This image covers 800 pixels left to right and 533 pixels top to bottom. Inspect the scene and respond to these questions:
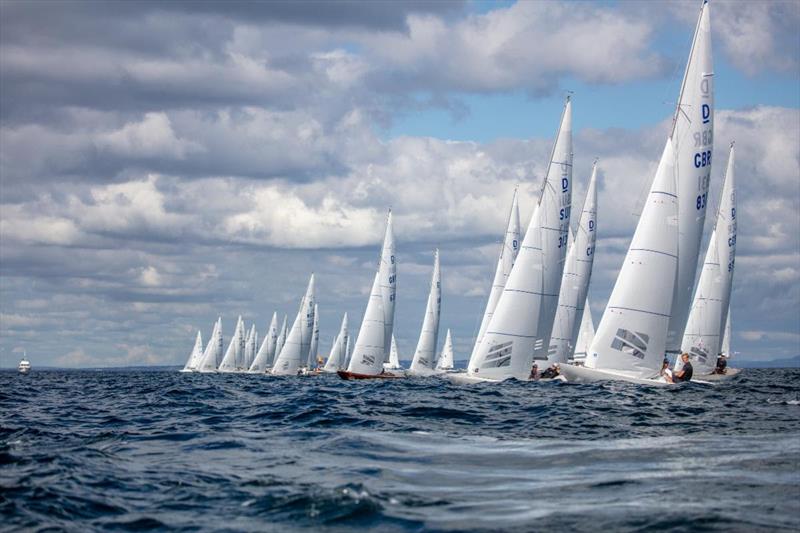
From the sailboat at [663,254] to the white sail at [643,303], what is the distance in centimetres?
4

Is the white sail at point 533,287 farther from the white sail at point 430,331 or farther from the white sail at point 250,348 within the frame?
the white sail at point 250,348

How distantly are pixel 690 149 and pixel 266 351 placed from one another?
350 feet

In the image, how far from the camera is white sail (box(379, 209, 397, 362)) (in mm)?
74969

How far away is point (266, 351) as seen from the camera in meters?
142

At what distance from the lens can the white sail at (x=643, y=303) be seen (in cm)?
3912

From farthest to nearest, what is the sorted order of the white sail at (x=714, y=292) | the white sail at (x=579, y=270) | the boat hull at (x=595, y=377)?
the white sail at (x=579, y=270) < the white sail at (x=714, y=292) < the boat hull at (x=595, y=377)

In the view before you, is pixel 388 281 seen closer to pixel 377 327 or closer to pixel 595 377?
pixel 377 327

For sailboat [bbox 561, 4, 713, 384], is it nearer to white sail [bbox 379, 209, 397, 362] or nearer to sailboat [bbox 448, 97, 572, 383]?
sailboat [bbox 448, 97, 572, 383]

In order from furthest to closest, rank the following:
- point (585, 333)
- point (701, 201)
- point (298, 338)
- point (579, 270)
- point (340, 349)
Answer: point (340, 349)
point (298, 338)
point (585, 333)
point (579, 270)
point (701, 201)

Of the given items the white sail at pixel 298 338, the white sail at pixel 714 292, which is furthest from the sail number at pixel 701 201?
the white sail at pixel 298 338

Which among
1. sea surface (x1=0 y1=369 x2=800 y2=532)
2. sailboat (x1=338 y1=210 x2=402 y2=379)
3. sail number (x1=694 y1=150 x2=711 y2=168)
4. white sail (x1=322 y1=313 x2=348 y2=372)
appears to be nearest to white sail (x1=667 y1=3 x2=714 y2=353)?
sail number (x1=694 y1=150 x2=711 y2=168)

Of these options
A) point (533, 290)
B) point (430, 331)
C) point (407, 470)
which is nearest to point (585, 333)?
point (430, 331)

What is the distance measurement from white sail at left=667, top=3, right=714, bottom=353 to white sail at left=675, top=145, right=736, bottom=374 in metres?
17.1

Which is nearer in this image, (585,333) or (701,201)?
(701,201)
